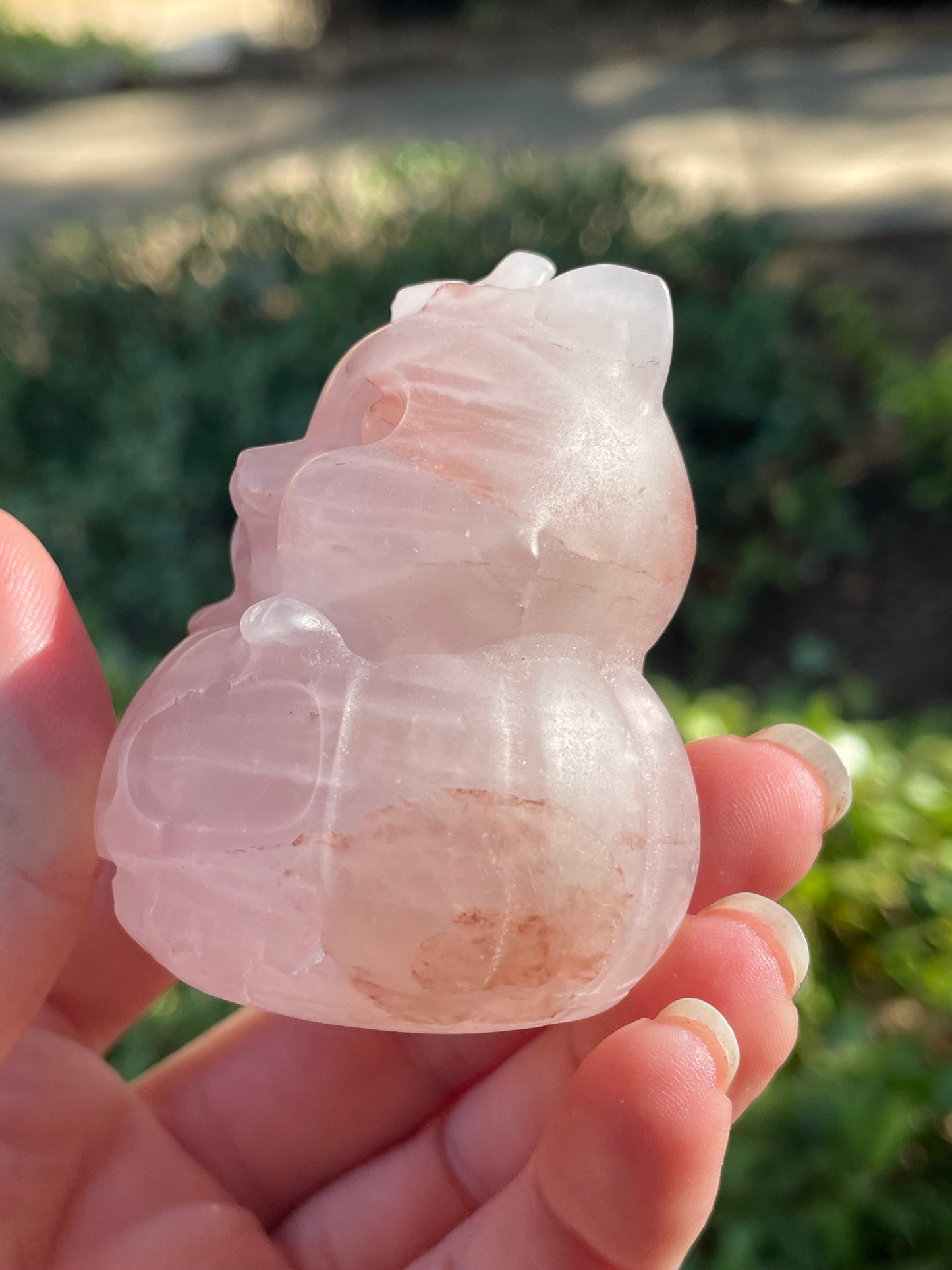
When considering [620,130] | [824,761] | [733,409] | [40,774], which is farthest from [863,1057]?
[620,130]

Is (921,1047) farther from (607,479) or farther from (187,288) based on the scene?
(187,288)

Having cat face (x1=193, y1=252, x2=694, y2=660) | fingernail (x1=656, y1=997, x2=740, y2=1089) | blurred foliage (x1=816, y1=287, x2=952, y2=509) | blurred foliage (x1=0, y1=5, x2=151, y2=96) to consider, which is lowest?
blurred foliage (x1=816, y1=287, x2=952, y2=509)

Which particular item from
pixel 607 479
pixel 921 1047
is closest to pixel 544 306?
pixel 607 479

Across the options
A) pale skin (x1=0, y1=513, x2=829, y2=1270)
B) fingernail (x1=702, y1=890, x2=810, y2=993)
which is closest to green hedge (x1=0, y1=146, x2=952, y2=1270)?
pale skin (x1=0, y1=513, x2=829, y2=1270)

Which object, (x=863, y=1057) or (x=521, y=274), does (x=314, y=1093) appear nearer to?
(x=863, y=1057)

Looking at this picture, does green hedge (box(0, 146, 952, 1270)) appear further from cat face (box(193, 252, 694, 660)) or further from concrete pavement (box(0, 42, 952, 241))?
concrete pavement (box(0, 42, 952, 241))
